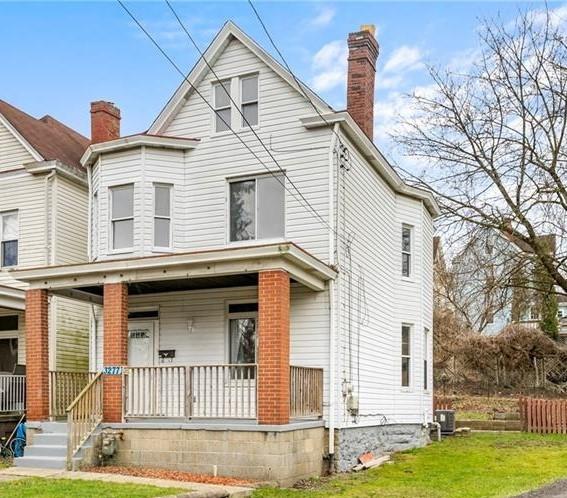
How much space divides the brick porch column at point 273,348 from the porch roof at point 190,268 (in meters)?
0.32

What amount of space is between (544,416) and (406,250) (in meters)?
7.47

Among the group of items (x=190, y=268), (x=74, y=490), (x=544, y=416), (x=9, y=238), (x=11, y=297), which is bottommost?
(x=544, y=416)

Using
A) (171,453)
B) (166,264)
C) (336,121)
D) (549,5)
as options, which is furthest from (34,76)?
(549,5)

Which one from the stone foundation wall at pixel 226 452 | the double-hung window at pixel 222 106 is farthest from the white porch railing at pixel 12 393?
the double-hung window at pixel 222 106

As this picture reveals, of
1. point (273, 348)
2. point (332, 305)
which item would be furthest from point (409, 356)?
point (273, 348)

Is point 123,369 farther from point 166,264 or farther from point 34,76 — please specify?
point 34,76

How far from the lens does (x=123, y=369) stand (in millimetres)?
13805

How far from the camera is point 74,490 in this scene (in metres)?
10.5

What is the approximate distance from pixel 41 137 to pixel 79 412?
11.2 m

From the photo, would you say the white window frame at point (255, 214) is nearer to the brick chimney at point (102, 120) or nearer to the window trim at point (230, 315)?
the window trim at point (230, 315)

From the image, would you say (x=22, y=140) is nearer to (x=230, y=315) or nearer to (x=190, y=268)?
(x=230, y=315)

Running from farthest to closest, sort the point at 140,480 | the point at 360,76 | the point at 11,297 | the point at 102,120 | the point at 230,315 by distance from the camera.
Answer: the point at 102,120 → the point at 11,297 → the point at 360,76 → the point at 230,315 → the point at 140,480

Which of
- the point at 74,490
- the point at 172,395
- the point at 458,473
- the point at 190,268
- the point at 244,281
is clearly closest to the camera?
the point at 74,490

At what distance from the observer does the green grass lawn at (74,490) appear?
1006cm
